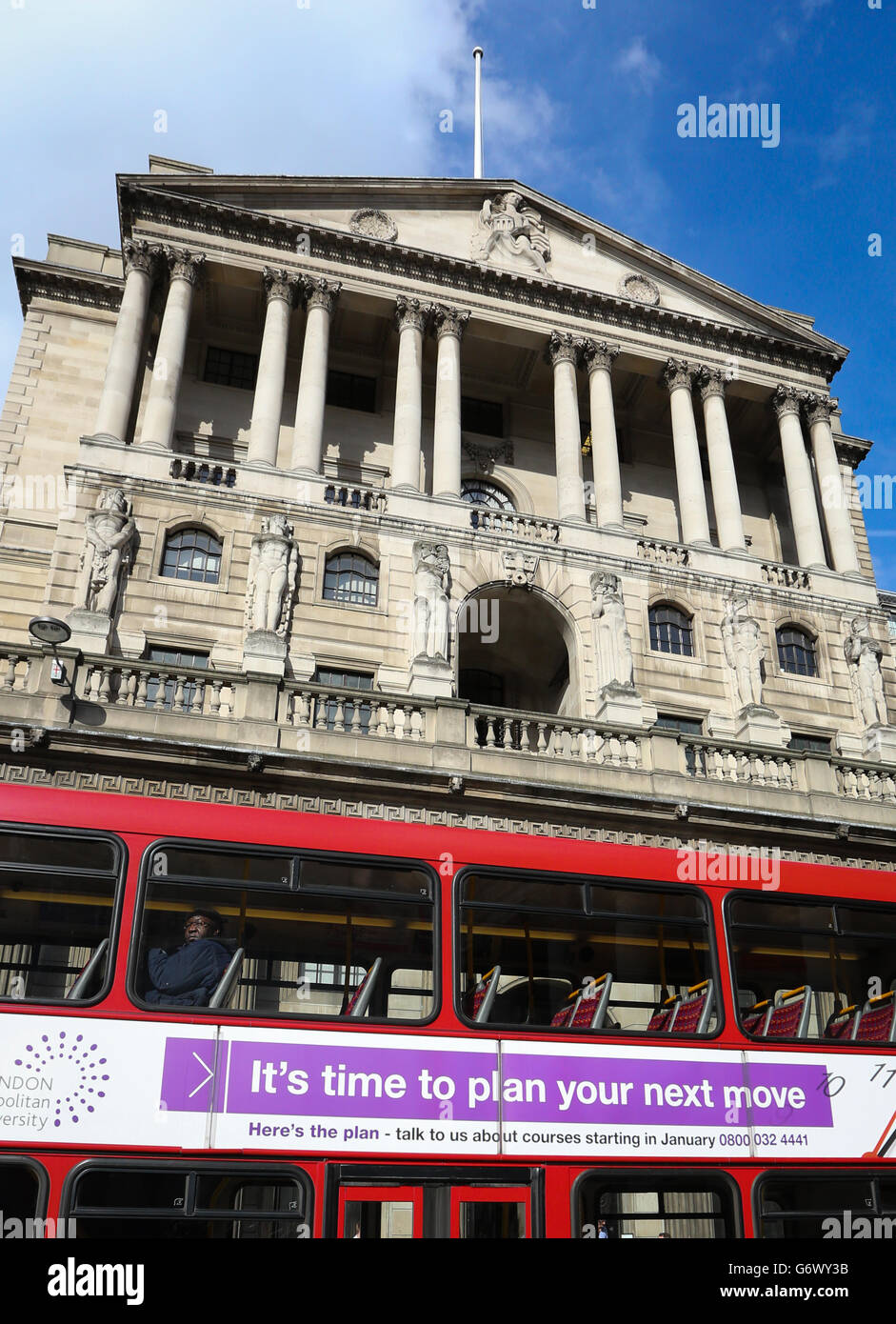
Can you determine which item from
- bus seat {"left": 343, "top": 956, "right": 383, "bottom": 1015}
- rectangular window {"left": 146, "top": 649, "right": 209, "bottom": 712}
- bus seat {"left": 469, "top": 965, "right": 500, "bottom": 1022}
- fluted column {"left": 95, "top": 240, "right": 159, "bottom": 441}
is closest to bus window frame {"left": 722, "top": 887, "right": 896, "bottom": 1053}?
bus seat {"left": 469, "top": 965, "right": 500, "bottom": 1022}

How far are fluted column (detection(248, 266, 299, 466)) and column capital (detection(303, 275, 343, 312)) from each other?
1.20 feet

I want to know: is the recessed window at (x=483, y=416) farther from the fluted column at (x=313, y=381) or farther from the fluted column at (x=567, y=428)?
the fluted column at (x=313, y=381)

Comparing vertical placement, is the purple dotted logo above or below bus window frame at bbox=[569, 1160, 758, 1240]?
above

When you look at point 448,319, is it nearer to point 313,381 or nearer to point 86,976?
point 313,381

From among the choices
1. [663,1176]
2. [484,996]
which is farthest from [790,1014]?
[484,996]

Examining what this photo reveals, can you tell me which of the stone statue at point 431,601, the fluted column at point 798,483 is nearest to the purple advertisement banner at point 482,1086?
the stone statue at point 431,601

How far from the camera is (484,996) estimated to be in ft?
28.3

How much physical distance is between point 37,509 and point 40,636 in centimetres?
1282

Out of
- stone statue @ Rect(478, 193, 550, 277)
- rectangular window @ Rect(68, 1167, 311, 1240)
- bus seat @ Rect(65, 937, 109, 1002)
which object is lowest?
rectangular window @ Rect(68, 1167, 311, 1240)

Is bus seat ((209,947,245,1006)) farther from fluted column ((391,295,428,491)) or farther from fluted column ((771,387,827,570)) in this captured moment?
fluted column ((771,387,827,570))

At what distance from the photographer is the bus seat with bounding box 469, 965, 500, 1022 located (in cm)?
855

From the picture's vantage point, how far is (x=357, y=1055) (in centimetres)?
814

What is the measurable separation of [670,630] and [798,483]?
26.4ft
